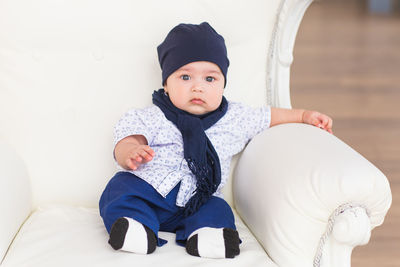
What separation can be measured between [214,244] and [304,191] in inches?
8.4

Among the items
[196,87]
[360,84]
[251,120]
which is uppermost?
[196,87]

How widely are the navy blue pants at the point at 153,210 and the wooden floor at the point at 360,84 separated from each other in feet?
2.28

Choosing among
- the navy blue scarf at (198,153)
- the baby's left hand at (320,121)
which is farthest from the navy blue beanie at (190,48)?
the baby's left hand at (320,121)

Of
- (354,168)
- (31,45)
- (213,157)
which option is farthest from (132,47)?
(354,168)

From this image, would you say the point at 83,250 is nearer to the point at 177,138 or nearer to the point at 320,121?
the point at 177,138

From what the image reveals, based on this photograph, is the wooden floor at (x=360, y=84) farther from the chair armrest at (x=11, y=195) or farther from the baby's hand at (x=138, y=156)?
the chair armrest at (x=11, y=195)

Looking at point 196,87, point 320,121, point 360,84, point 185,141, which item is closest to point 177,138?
point 185,141

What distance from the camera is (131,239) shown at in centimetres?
121

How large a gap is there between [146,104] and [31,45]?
0.33 metres

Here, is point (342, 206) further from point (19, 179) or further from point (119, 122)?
point (19, 179)

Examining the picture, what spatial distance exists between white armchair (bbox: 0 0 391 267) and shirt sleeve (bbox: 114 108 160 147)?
95mm

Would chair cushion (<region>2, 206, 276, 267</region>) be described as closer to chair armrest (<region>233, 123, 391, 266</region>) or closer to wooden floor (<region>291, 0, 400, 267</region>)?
chair armrest (<region>233, 123, 391, 266</region>)

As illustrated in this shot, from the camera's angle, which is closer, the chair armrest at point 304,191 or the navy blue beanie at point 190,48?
the chair armrest at point 304,191

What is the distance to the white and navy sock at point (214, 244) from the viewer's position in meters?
1.21
